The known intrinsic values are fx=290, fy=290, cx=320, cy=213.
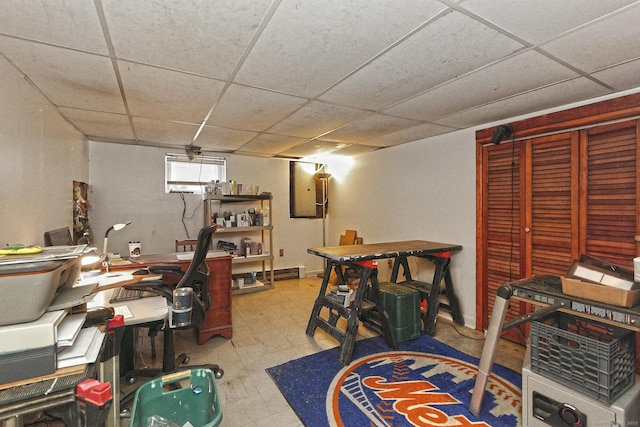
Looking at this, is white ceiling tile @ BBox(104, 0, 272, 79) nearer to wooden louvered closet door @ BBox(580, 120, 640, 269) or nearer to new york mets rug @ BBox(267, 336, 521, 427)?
new york mets rug @ BBox(267, 336, 521, 427)

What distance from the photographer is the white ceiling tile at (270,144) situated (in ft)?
11.8

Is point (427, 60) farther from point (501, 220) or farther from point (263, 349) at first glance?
point (263, 349)

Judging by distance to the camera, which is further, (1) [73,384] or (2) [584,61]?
(2) [584,61]

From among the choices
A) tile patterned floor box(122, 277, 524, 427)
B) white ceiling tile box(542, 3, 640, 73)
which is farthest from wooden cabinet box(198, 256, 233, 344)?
white ceiling tile box(542, 3, 640, 73)

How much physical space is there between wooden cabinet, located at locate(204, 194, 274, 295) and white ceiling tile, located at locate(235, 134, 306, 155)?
69 cm

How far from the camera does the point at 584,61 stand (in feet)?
5.50

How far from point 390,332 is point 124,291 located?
7.13ft

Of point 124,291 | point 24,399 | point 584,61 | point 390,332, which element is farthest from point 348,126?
point 24,399

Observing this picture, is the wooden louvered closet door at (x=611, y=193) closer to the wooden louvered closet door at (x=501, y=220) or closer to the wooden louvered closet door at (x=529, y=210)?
the wooden louvered closet door at (x=529, y=210)

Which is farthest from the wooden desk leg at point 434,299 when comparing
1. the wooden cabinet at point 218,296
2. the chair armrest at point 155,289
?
the chair armrest at point 155,289

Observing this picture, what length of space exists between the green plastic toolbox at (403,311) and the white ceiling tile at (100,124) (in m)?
3.08

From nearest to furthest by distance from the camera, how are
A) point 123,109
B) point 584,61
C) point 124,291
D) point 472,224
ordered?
point 584,61
point 124,291
point 123,109
point 472,224

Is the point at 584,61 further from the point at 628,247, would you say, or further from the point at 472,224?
the point at 472,224

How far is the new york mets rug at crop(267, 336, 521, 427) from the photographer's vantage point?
5.86 ft
